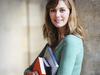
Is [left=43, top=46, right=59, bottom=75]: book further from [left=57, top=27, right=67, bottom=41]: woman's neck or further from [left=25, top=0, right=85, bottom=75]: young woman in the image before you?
[left=57, top=27, right=67, bottom=41]: woman's neck

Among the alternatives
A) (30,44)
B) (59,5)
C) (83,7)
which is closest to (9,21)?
(30,44)

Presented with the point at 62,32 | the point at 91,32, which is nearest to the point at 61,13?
the point at 62,32

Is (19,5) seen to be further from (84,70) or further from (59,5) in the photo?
(59,5)

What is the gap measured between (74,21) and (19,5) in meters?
1.80

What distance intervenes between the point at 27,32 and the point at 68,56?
195 cm

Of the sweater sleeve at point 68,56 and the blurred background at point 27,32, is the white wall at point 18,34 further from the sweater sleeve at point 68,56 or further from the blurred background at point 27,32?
the sweater sleeve at point 68,56

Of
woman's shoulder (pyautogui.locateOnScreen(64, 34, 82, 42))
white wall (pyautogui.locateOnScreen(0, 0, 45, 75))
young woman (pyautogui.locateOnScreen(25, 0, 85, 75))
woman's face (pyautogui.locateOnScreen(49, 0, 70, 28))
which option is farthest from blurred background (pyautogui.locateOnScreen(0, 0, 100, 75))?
woman's shoulder (pyautogui.locateOnScreen(64, 34, 82, 42))

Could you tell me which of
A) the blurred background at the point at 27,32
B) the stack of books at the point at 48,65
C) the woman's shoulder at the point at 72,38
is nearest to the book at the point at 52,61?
the stack of books at the point at 48,65

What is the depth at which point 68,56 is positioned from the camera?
1.21 m

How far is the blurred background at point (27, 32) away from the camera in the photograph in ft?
9.81

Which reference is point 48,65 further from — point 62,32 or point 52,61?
point 62,32

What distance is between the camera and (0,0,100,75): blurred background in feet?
9.81

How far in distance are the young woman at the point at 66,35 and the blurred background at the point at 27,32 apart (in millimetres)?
1566

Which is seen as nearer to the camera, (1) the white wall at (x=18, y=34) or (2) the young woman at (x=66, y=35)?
(2) the young woman at (x=66, y=35)
